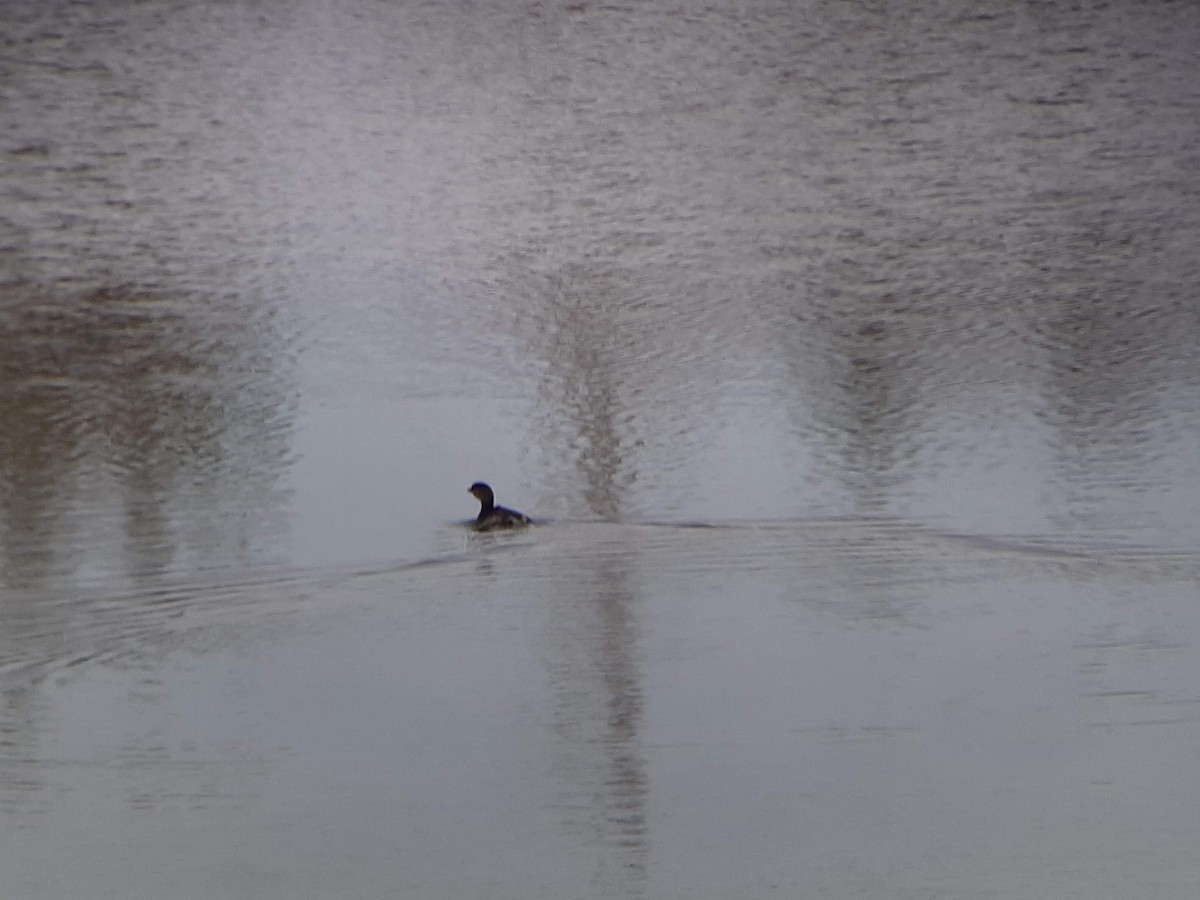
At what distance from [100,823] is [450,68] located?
34.8 ft

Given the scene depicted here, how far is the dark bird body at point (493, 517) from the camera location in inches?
239

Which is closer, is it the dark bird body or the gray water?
the gray water

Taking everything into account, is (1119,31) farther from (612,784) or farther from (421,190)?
(612,784)

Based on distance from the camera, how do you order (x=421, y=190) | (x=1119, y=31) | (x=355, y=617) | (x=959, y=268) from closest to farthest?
(x=355, y=617) → (x=959, y=268) → (x=421, y=190) → (x=1119, y=31)

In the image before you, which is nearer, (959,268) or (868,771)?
(868,771)

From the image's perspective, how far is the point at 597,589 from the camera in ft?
18.2

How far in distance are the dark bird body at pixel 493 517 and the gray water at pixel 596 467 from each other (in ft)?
0.30

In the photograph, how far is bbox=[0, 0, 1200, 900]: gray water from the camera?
392cm

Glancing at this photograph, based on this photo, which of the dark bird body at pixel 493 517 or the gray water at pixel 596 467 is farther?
the dark bird body at pixel 493 517

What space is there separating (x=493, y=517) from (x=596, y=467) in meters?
0.83

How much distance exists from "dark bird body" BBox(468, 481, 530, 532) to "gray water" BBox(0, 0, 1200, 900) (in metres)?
0.09

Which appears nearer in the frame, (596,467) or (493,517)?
(493,517)

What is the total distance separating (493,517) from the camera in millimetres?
6090

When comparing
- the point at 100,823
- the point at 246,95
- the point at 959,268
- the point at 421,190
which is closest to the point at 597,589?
the point at 100,823
